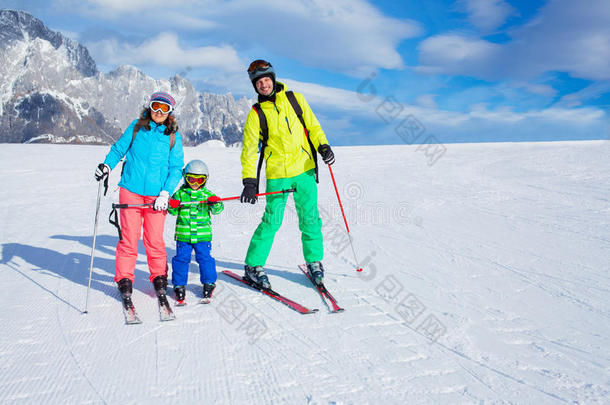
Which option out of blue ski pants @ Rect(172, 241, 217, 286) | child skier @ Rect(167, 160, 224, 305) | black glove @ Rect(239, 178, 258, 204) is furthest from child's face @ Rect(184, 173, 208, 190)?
blue ski pants @ Rect(172, 241, 217, 286)

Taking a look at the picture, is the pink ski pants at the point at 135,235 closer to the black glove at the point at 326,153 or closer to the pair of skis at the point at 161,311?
the pair of skis at the point at 161,311

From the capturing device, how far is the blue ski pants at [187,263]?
3945 mm

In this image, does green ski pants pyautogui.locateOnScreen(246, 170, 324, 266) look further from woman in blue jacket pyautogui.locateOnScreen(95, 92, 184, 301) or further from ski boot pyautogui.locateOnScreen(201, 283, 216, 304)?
woman in blue jacket pyautogui.locateOnScreen(95, 92, 184, 301)

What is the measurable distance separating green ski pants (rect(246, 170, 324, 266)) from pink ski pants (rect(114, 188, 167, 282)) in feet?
3.28

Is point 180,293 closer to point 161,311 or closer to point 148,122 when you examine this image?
point 161,311

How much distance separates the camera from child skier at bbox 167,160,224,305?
3.94m

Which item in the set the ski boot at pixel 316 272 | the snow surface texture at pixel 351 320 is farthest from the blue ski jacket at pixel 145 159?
the ski boot at pixel 316 272

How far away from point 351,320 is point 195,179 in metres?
2.13

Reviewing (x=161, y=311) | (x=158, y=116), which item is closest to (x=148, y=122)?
(x=158, y=116)

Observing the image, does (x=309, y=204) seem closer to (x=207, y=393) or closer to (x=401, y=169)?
(x=207, y=393)

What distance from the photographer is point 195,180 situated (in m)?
4.02

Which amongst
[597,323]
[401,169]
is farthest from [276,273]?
[401,169]

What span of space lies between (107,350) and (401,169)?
11.8m

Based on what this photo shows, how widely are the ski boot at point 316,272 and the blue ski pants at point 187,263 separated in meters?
1.09
